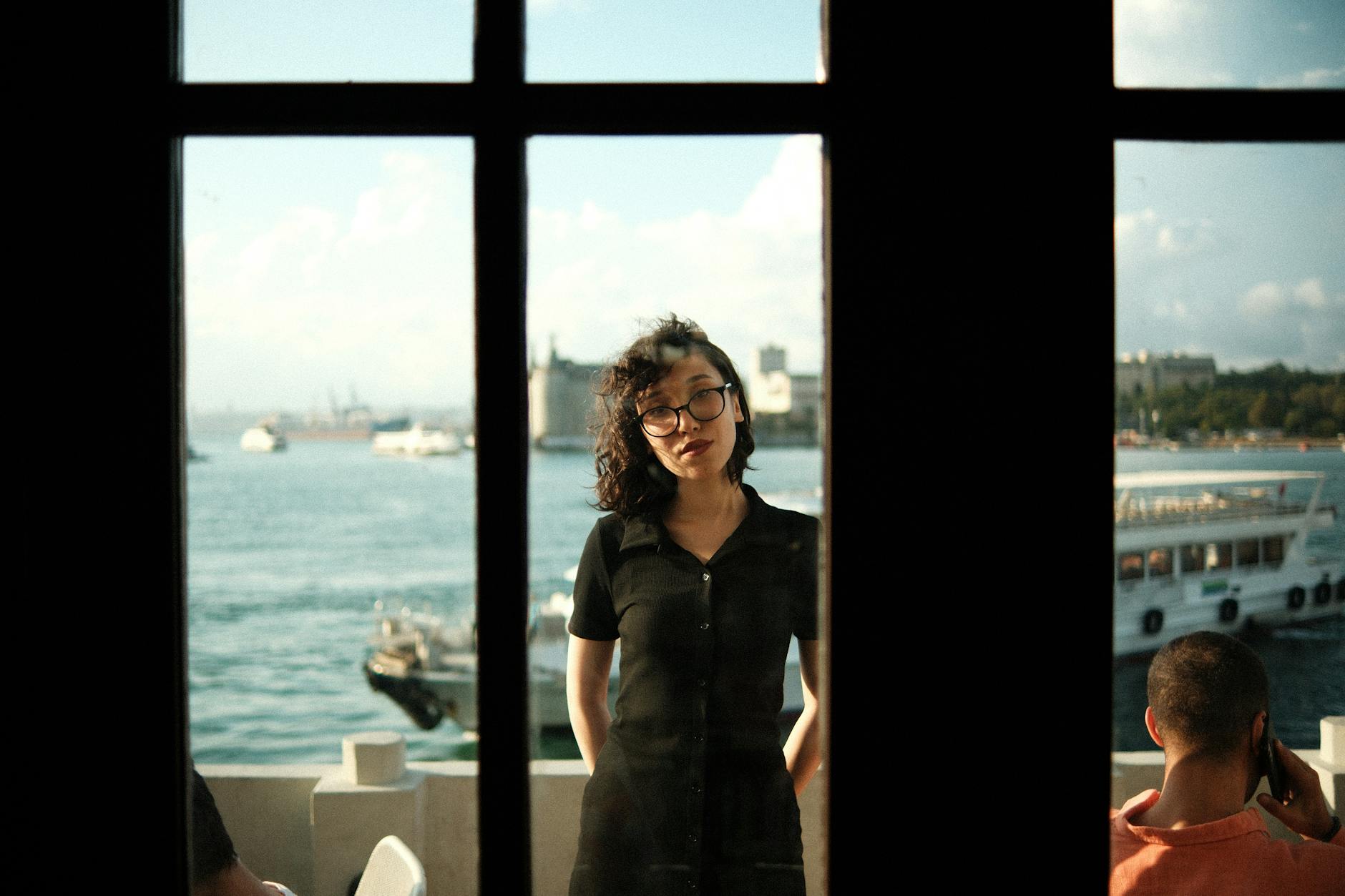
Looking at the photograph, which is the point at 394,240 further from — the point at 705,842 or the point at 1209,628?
the point at 1209,628

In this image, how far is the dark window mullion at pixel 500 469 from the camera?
2.74ft

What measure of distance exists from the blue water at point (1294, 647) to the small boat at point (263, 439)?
798mm

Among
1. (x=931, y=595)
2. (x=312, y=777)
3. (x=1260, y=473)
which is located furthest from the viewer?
(x=312, y=777)

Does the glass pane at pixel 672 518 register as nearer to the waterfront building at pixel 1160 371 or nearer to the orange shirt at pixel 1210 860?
the waterfront building at pixel 1160 371

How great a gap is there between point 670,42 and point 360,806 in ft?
3.11

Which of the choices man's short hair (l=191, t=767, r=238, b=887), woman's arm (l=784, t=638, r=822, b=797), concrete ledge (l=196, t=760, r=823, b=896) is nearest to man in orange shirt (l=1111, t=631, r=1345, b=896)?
woman's arm (l=784, t=638, r=822, b=797)

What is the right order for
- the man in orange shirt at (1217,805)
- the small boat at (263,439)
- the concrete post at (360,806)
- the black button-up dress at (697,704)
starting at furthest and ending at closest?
the man in orange shirt at (1217,805), the concrete post at (360,806), the black button-up dress at (697,704), the small boat at (263,439)

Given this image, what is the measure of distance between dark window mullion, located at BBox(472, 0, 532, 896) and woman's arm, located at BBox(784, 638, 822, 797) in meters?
0.28

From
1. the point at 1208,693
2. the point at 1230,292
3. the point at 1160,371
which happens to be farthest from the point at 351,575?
the point at 1208,693

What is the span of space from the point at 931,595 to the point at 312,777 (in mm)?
777

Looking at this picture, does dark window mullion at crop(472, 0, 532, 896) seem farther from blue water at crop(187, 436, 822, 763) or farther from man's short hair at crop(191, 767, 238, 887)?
man's short hair at crop(191, 767, 238, 887)

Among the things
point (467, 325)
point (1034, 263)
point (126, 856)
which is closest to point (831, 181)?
point (1034, 263)

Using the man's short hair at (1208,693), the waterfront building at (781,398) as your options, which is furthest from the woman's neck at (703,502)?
the man's short hair at (1208,693)

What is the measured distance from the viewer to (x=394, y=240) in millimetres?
917
